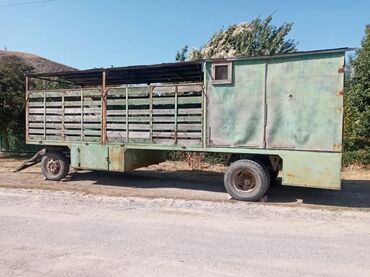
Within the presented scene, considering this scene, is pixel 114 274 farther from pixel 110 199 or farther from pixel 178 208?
pixel 110 199

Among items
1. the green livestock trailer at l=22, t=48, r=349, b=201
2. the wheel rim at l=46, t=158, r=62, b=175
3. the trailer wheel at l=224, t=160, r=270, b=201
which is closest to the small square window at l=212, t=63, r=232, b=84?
the green livestock trailer at l=22, t=48, r=349, b=201

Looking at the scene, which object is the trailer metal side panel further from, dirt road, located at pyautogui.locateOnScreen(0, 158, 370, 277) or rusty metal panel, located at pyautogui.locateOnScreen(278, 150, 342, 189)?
dirt road, located at pyautogui.locateOnScreen(0, 158, 370, 277)

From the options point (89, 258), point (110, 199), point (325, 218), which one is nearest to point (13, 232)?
point (89, 258)

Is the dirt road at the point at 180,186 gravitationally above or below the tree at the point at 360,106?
below

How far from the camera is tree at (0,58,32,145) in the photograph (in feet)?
60.5

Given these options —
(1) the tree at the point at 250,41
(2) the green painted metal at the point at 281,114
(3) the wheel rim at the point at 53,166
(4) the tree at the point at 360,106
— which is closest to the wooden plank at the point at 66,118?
(3) the wheel rim at the point at 53,166

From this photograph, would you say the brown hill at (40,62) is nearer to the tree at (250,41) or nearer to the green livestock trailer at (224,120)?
the tree at (250,41)

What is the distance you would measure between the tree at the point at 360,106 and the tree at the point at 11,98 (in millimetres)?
13954

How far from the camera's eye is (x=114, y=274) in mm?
4641

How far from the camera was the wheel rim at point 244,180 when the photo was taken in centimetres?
957

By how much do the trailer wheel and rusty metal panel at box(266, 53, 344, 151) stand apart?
26.3 inches

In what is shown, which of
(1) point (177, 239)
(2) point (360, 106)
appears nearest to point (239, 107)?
(1) point (177, 239)

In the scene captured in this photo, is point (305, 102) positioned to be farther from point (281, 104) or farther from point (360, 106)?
point (360, 106)

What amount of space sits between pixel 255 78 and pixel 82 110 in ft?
16.6
